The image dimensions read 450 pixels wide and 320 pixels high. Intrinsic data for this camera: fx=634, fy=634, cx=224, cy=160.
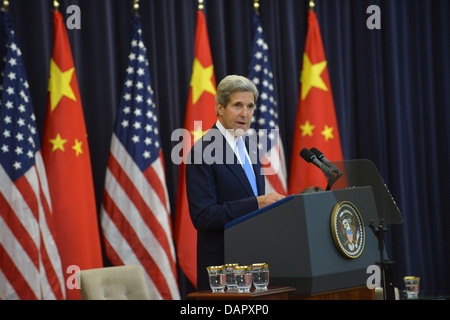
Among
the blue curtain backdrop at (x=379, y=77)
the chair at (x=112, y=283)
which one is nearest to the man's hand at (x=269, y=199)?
the chair at (x=112, y=283)

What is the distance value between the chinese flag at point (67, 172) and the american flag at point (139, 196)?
213 mm

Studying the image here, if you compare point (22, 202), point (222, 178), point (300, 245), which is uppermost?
point (222, 178)

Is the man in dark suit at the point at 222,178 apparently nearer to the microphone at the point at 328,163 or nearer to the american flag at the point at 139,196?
the microphone at the point at 328,163

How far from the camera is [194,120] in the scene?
225 inches

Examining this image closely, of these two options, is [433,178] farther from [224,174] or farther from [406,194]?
[224,174]

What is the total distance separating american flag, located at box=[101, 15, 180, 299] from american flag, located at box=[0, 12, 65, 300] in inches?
22.1

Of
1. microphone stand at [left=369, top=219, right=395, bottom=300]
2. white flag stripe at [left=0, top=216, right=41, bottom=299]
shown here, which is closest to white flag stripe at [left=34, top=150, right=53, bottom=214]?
white flag stripe at [left=0, top=216, right=41, bottom=299]

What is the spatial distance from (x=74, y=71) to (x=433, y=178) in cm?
395

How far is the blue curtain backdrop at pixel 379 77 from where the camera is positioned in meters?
6.17

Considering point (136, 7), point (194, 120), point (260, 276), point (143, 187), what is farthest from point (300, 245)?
point (136, 7)

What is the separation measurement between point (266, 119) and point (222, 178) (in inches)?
125

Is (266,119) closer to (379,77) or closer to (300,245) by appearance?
(379,77)

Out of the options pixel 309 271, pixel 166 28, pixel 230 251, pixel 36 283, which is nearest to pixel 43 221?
pixel 36 283

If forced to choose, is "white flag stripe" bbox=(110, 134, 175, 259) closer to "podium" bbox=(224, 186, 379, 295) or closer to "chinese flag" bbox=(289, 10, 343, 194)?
"chinese flag" bbox=(289, 10, 343, 194)
